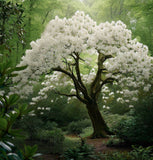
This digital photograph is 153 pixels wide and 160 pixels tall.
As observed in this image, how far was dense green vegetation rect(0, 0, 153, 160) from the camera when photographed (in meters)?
1.29

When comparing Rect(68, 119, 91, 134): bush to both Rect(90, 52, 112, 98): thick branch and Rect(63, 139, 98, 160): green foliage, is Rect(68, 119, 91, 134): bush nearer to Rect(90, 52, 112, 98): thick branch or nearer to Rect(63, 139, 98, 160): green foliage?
Rect(90, 52, 112, 98): thick branch

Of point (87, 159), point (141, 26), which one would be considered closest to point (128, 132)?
point (87, 159)

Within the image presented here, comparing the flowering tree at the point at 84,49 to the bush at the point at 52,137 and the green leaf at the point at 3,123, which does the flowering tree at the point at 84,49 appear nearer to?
the bush at the point at 52,137

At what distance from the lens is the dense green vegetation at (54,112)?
1291 mm

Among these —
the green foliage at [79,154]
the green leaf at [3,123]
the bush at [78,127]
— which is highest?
the bush at [78,127]

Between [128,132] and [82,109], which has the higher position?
[82,109]

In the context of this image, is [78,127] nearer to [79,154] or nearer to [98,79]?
[98,79]

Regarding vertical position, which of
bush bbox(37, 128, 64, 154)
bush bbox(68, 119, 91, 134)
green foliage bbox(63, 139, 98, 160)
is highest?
bush bbox(68, 119, 91, 134)

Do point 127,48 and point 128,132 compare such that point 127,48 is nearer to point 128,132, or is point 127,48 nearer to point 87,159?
point 128,132

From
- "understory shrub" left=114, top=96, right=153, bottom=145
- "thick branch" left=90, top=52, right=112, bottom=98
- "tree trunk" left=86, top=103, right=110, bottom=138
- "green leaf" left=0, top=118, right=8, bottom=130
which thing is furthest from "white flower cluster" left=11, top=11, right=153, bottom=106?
"green leaf" left=0, top=118, right=8, bottom=130

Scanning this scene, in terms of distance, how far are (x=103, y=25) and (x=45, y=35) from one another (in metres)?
2.43

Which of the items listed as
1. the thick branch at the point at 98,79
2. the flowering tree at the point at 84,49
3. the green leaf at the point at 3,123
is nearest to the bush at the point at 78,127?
the thick branch at the point at 98,79

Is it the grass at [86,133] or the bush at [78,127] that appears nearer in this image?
the grass at [86,133]

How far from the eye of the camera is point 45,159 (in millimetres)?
5902
